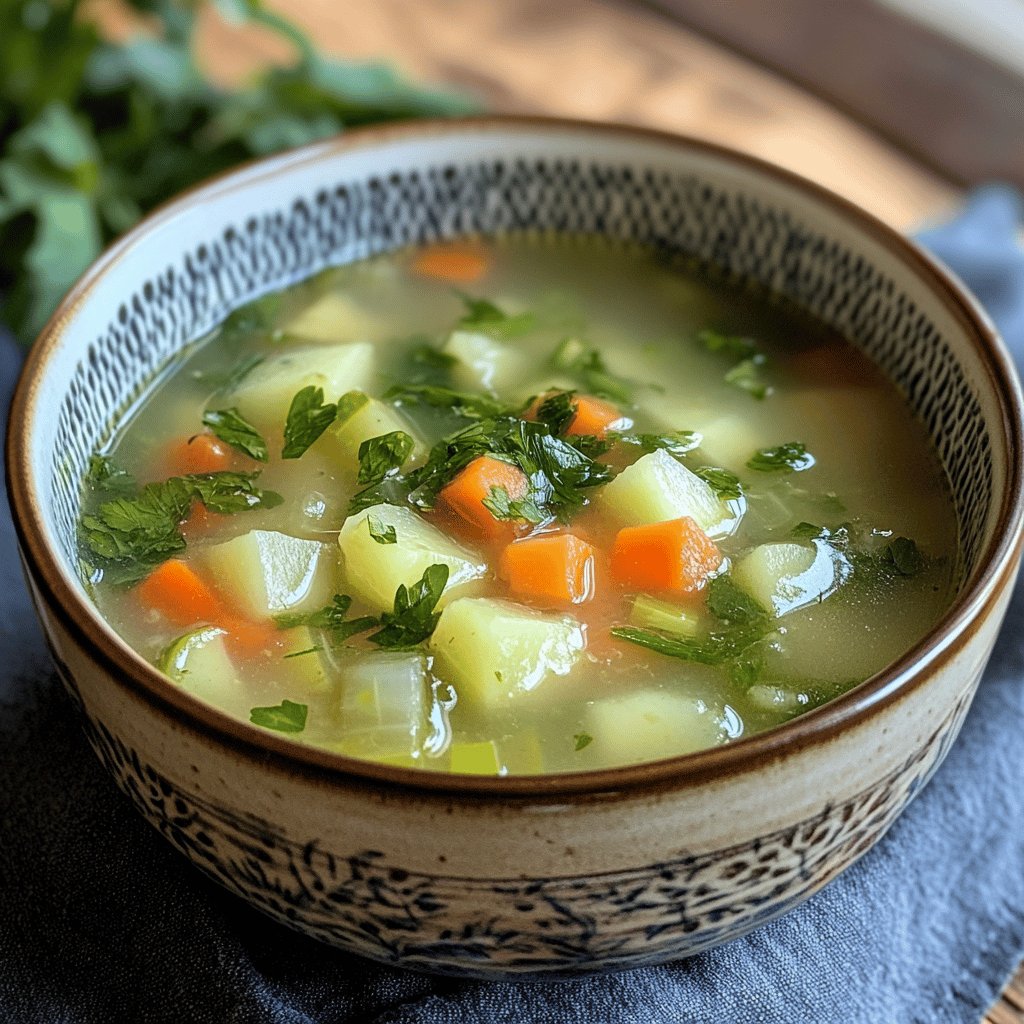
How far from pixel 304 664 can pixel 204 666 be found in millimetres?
122

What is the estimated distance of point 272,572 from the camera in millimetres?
1713

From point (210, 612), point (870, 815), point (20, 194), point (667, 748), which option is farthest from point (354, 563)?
point (20, 194)

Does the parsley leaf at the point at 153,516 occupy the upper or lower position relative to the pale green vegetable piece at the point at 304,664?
lower

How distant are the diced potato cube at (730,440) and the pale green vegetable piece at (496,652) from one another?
45 cm

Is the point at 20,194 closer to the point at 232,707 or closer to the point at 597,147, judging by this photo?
the point at 597,147

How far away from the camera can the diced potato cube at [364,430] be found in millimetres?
1907

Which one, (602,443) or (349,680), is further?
(602,443)

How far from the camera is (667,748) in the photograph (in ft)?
4.81

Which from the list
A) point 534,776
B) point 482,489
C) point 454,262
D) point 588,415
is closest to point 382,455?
point 482,489

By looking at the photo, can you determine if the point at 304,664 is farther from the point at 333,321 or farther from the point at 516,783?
the point at 333,321

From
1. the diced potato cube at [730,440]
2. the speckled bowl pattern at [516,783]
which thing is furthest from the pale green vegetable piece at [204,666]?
the diced potato cube at [730,440]

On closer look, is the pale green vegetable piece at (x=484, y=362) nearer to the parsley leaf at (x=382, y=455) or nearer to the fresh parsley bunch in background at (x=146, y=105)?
the parsley leaf at (x=382, y=455)

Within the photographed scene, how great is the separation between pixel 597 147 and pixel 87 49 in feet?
4.45

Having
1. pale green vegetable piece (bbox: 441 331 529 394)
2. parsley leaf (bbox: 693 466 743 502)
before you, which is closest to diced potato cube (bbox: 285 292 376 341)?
pale green vegetable piece (bbox: 441 331 529 394)
